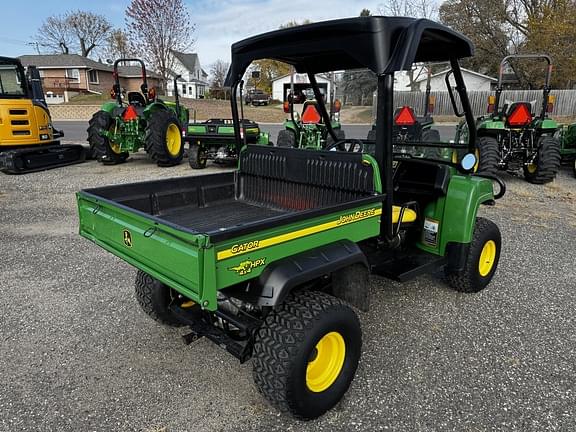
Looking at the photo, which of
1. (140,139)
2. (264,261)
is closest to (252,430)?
(264,261)

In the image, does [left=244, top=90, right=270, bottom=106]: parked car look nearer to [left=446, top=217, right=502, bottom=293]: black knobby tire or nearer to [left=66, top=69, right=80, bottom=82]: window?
[left=66, top=69, right=80, bottom=82]: window

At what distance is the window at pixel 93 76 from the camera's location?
1827 inches

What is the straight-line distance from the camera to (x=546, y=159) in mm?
8023

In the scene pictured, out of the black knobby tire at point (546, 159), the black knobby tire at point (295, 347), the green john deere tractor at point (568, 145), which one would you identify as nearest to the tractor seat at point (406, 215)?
the black knobby tire at point (295, 347)

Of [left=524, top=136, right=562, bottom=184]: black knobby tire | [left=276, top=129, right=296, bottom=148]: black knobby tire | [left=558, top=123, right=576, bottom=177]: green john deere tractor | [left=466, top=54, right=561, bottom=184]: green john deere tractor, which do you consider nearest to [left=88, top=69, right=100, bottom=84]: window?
[left=276, top=129, right=296, bottom=148]: black knobby tire

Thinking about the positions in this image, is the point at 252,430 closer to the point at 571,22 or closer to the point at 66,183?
the point at 66,183

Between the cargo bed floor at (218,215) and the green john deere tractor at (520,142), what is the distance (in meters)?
5.56

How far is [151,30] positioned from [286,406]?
30528mm

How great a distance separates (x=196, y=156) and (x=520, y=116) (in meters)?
6.51

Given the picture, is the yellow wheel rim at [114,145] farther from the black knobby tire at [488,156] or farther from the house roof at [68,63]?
the house roof at [68,63]

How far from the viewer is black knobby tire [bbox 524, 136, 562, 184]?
802cm

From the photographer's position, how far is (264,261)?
222cm

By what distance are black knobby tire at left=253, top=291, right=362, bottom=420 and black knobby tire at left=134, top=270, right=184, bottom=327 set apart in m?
1.01

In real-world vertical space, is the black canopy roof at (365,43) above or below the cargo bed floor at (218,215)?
above
